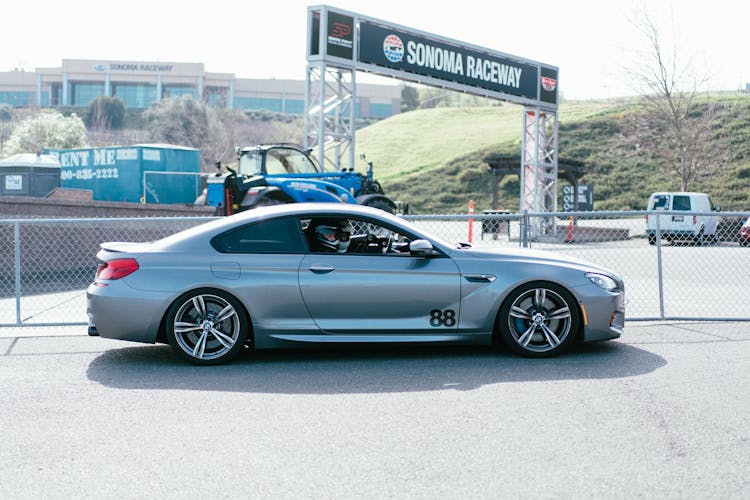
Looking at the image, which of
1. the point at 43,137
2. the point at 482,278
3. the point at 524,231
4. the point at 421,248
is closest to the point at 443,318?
the point at 482,278

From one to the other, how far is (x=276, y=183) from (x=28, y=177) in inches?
327

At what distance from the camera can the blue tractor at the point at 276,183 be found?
18.8 m

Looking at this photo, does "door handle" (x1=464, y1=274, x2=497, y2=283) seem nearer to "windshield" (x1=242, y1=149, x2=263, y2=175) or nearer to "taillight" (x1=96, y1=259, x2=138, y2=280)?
"taillight" (x1=96, y1=259, x2=138, y2=280)

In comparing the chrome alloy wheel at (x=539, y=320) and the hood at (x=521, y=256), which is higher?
the hood at (x=521, y=256)

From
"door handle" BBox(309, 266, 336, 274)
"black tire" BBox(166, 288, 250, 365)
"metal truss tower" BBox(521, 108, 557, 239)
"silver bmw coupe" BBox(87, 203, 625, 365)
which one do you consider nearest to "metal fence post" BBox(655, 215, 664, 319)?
"silver bmw coupe" BBox(87, 203, 625, 365)

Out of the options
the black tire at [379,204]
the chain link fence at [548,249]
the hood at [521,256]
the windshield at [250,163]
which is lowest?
the chain link fence at [548,249]

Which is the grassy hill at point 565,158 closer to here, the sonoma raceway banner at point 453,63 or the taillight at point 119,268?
Answer: the sonoma raceway banner at point 453,63

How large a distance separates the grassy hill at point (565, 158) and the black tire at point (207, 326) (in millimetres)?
36103

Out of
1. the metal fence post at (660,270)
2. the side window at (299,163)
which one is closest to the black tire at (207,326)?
the metal fence post at (660,270)

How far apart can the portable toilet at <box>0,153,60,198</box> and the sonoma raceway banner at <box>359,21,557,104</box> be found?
9286 mm

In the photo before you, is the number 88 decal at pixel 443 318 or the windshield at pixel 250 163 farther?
the windshield at pixel 250 163

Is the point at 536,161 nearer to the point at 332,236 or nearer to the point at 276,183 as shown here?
the point at 276,183

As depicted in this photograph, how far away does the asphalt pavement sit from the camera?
421cm

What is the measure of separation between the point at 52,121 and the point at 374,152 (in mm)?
30955
